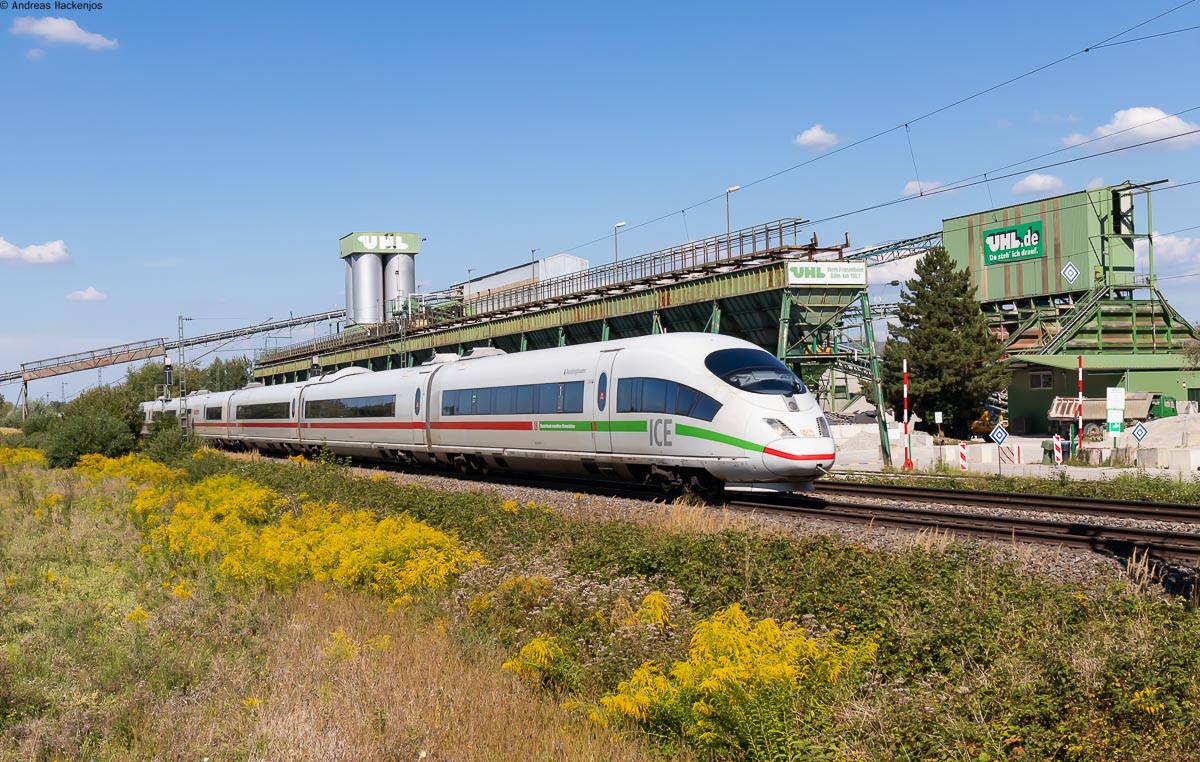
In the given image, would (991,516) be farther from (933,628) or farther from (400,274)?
(400,274)

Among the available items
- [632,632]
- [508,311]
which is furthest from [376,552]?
[508,311]

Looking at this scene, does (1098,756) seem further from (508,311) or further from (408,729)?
(508,311)

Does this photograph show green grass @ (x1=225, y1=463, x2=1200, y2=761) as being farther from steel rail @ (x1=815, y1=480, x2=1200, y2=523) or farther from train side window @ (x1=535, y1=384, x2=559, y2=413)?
train side window @ (x1=535, y1=384, x2=559, y2=413)

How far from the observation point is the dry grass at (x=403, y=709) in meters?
6.67

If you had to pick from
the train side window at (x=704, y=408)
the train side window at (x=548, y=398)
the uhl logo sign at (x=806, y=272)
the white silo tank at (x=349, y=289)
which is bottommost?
the train side window at (x=704, y=408)

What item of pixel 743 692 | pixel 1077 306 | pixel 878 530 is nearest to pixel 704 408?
pixel 878 530

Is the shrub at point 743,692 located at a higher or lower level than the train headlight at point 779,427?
lower

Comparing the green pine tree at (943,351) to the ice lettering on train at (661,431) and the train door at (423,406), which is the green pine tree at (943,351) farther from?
the ice lettering on train at (661,431)

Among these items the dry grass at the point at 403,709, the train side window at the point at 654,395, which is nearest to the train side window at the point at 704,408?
the train side window at the point at 654,395

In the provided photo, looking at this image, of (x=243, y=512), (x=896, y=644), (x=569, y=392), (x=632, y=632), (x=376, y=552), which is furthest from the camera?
(x=569, y=392)

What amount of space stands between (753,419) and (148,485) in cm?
1759

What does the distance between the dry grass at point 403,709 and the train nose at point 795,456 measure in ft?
29.6

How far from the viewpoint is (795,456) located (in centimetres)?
1762

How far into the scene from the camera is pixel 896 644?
844cm
